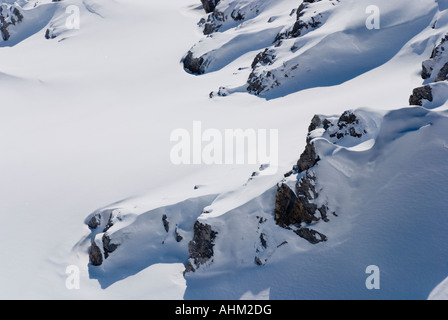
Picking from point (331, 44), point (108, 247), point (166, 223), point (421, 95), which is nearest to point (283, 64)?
point (331, 44)

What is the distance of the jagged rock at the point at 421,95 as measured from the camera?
15656 mm

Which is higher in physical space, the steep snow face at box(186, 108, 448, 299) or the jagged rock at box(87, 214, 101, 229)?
the steep snow face at box(186, 108, 448, 299)

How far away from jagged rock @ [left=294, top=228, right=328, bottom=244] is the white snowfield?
22cm

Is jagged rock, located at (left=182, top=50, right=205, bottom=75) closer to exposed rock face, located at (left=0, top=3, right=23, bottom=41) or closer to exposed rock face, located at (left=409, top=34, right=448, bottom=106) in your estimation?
exposed rock face, located at (left=409, top=34, right=448, bottom=106)

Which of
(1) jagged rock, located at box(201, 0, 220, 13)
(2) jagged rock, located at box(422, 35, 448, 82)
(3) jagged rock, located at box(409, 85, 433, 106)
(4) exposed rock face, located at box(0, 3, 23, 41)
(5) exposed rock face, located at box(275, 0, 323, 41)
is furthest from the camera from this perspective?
(4) exposed rock face, located at box(0, 3, 23, 41)

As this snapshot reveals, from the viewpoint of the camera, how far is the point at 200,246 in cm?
1516

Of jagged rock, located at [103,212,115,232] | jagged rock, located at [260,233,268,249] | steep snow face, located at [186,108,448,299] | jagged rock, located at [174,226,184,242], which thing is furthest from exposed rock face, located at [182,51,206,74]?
jagged rock, located at [260,233,268,249]

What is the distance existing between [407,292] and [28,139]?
951 inches

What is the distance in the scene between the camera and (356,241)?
535 inches

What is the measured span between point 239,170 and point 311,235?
5.54 m

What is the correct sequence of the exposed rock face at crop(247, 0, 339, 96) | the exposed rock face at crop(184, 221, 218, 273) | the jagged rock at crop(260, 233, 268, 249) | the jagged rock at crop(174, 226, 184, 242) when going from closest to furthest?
the jagged rock at crop(260, 233, 268, 249)
the exposed rock face at crop(184, 221, 218, 273)
the jagged rock at crop(174, 226, 184, 242)
the exposed rock face at crop(247, 0, 339, 96)

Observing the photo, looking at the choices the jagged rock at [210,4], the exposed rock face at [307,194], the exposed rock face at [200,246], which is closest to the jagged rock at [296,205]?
the exposed rock face at [307,194]

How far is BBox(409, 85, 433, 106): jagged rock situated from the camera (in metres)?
15.7
